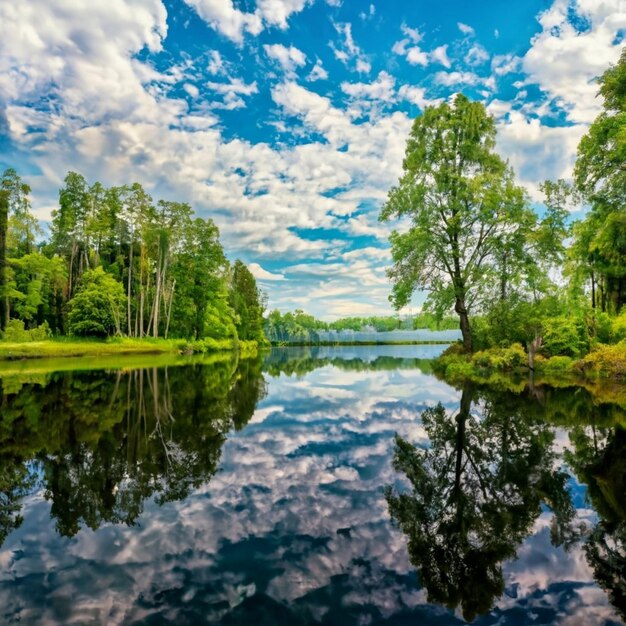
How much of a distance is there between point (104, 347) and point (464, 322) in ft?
113

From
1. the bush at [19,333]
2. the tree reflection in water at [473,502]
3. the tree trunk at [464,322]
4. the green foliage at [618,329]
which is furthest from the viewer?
the bush at [19,333]

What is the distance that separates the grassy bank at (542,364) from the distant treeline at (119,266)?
37515 millimetres

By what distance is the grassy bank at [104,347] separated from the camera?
2961cm

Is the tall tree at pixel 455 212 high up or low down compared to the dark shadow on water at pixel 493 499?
up

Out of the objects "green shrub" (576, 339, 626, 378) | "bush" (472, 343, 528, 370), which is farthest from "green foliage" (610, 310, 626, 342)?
"bush" (472, 343, 528, 370)

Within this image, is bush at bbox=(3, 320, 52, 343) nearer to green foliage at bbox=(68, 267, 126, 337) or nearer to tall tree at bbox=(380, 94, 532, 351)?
green foliage at bbox=(68, 267, 126, 337)

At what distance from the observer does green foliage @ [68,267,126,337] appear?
3959 cm

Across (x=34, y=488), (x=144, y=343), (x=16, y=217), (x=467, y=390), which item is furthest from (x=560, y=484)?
(x=16, y=217)

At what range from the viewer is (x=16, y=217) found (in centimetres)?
4109

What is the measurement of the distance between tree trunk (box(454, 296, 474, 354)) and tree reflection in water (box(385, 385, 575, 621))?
14.2 meters

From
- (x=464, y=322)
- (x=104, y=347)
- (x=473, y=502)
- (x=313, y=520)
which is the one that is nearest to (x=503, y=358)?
(x=464, y=322)

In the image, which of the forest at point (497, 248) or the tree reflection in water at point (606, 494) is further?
the forest at point (497, 248)

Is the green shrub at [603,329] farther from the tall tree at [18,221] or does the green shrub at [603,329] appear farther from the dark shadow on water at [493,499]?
the tall tree at [18,221]

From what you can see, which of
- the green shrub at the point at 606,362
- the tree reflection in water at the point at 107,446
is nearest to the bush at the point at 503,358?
the green shrub at the point at 606,362
